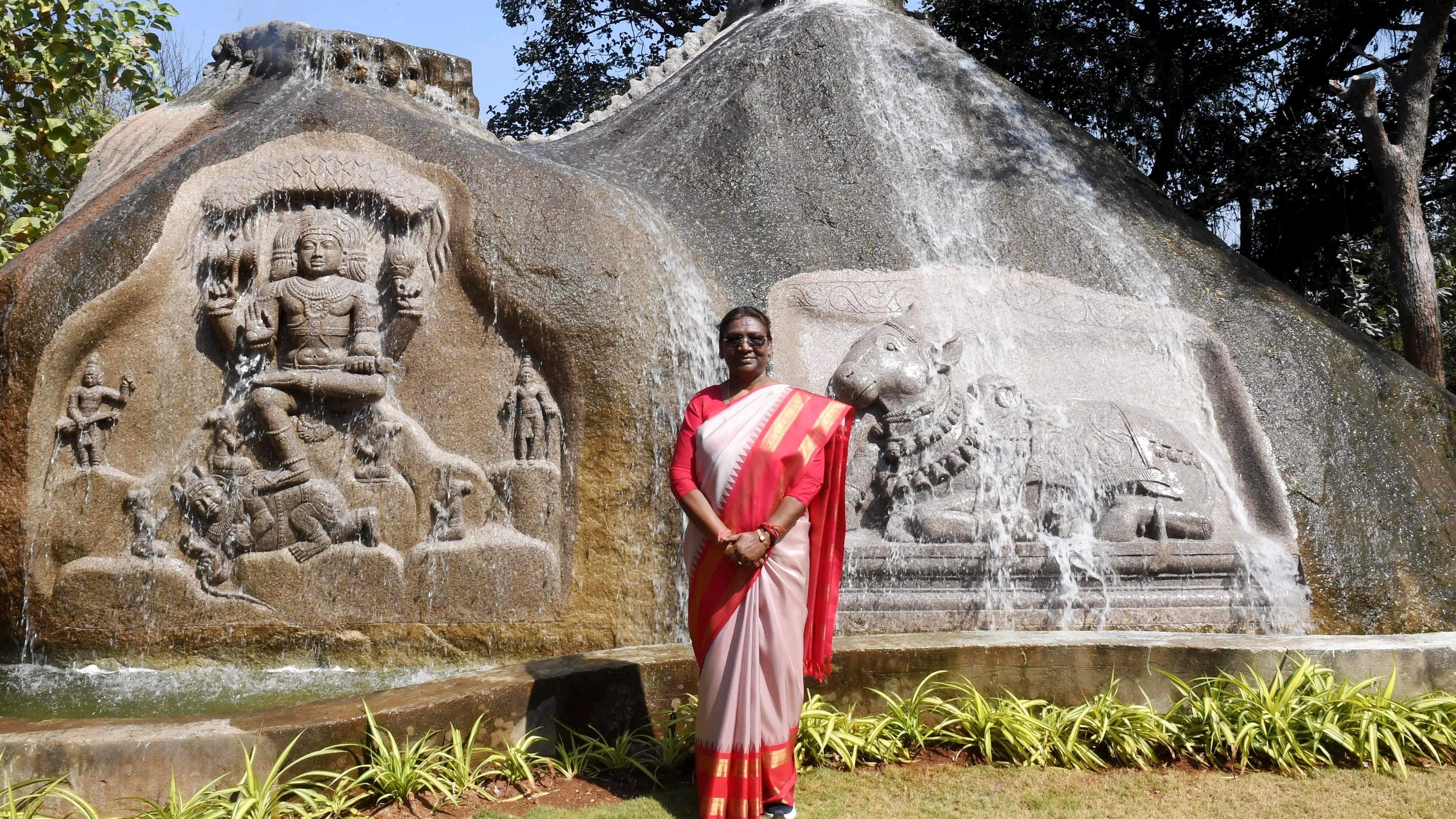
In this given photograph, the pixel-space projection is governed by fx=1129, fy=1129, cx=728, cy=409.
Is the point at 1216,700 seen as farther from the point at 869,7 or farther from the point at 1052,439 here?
the point at 869,7

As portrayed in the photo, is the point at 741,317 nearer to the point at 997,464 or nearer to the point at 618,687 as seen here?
the point at 618,687

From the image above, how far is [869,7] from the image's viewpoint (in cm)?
890

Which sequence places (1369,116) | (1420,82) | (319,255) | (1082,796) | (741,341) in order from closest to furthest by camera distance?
1. (741,341)
2. (1082,796)
3. (319,255)
4. (1369,116)
5. (1420,82)

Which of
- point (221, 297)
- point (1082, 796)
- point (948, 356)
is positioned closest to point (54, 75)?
point (221, 297)

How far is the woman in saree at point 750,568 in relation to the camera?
3320 millimetres

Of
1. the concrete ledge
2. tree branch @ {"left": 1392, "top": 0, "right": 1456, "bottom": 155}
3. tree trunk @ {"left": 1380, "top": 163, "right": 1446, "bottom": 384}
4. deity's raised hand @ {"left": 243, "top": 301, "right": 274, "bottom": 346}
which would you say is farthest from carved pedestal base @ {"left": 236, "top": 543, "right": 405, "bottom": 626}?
tree branch @ {"left": 1392, "top": 0, "right": 1456, "bottom": 155}

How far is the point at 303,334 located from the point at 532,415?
1.16 m

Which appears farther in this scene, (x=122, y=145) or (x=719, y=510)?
(x=122, y=145)

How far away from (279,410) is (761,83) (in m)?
4.10

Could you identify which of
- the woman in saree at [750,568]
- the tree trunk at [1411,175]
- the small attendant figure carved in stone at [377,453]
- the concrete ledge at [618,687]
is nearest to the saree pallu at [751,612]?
the woman in saree at [750,568]

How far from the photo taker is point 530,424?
544 centimetres

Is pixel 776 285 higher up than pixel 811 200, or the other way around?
pixel 811 200

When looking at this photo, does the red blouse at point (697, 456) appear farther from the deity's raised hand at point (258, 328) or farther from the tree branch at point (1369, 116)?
the tree branch at point (1369, 116)

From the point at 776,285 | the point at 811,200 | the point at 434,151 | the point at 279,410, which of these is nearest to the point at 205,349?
the point at 279,410
